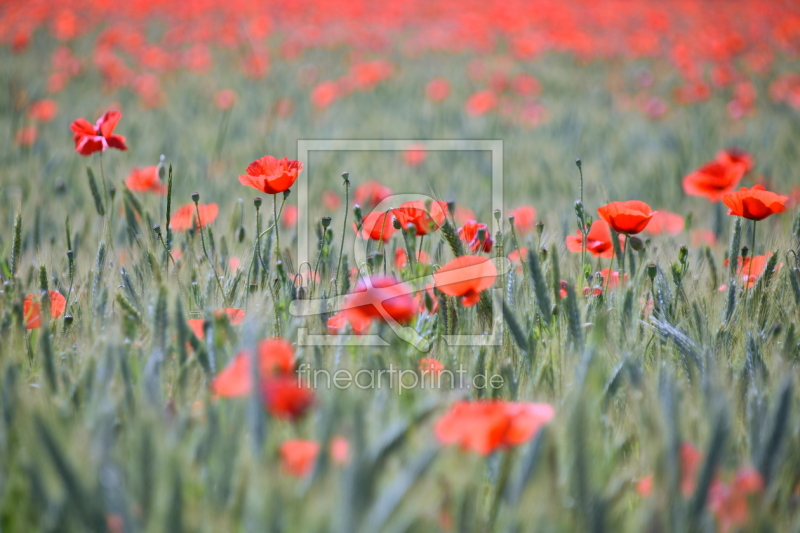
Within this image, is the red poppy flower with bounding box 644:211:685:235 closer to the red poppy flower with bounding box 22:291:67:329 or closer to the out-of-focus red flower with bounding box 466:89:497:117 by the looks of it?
the red poppy flower with bounding box 22:291:67:329

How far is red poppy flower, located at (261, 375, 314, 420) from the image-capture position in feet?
1.85

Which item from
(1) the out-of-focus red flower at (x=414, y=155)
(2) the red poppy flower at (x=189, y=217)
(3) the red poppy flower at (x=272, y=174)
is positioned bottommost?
(2) the red poppy flower at (x=189, y=217)

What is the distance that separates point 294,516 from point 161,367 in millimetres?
331

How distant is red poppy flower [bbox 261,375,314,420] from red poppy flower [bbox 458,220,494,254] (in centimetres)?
54

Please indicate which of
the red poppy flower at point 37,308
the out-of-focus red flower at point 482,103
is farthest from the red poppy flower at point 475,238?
the out-of-focus red flower at point 482,103

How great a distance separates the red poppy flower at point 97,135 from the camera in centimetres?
119

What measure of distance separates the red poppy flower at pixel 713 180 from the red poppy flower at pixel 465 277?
0.73 m

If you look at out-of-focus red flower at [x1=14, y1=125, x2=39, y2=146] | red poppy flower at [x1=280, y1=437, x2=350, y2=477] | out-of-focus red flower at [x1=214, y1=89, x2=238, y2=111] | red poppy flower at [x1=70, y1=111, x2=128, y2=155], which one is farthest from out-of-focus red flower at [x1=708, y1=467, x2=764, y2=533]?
out-of-focus red flower at [x1=214, y1=89, x2=238, y2=111]

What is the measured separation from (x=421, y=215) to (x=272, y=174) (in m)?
0.24

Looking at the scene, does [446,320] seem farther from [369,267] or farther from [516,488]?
[516,488]

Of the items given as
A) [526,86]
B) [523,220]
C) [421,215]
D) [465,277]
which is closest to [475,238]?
[421,215]

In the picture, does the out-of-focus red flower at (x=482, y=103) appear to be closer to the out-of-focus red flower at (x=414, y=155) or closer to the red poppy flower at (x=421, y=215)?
the out-of-focus red flower at (x=414, y=155)

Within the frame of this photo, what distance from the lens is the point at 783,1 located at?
6.88 meters

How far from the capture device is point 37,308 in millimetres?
905
